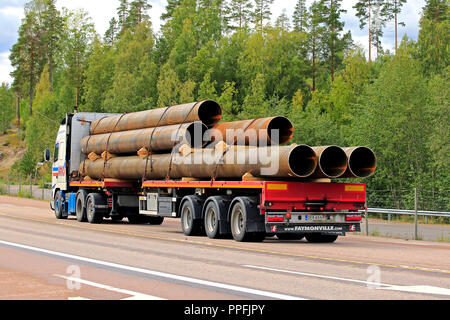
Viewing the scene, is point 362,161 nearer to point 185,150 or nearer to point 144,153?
point 185,150

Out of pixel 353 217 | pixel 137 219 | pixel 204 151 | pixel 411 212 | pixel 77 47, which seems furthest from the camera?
pixel 77 47

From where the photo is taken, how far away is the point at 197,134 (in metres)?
21.0

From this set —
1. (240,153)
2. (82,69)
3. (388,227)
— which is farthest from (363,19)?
(240,153)

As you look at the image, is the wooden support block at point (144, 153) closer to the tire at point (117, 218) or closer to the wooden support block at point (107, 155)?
the wooden support block at point (107, 155)

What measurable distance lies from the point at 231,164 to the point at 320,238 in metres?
3.47

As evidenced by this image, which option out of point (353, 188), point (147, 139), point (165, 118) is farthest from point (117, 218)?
point (353, 188)

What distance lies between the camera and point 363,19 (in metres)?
85.5

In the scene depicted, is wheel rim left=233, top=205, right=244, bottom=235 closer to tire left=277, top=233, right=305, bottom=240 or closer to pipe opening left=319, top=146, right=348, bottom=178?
tire left=277, top=233, right=305, bottom=240

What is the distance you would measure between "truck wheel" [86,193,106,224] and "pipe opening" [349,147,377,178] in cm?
1175


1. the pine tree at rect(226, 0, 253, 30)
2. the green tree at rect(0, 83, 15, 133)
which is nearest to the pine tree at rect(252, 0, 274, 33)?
the pine tree at rect(226, 0, 253, 30)

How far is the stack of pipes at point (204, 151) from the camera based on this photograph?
17484 millimetres

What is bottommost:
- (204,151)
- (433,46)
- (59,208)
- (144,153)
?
(59,208)
